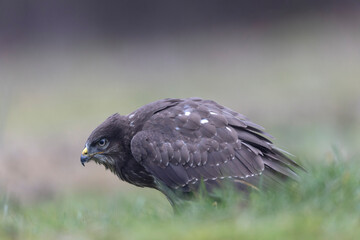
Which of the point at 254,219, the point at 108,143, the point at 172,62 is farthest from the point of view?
the point at 172,62

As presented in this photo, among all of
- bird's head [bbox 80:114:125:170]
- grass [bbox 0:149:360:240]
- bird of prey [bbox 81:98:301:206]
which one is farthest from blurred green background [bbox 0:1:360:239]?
grass [bbox 0:149:360:240]

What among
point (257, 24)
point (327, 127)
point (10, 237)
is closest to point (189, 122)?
point (10, 237)

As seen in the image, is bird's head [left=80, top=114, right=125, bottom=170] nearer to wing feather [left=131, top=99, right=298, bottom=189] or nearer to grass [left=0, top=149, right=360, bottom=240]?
wing feather [left=131, top=99, right=298, bottom=189]

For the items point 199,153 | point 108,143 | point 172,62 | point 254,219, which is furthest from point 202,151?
point 172,62

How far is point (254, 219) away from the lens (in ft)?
15.3

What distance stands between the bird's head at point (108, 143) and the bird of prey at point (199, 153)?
25 centimetres

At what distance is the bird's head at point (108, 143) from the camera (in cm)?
737

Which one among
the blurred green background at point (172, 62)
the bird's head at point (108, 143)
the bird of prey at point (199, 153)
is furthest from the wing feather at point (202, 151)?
the blurred green background at point (172, 62)

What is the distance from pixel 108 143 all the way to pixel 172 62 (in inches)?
407

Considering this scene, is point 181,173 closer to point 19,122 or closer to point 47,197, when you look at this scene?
point 47,197

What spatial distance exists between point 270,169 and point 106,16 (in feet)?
39.6

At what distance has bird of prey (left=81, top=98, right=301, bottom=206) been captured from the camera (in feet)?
22.2

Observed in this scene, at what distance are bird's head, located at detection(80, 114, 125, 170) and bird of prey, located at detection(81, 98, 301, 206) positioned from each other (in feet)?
0.81

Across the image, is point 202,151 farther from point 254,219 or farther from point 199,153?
Result: point 254,219
